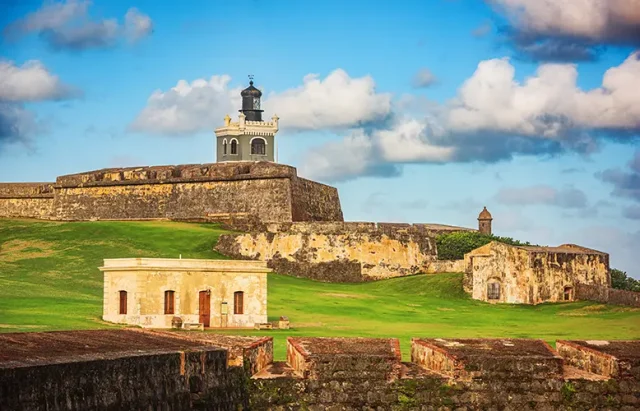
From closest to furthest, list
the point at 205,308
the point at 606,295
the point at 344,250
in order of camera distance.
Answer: the point at 205,308 → the point at 606,295 → the point at 344,250

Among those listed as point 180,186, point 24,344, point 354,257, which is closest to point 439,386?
point 24,344

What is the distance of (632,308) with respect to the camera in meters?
49.8

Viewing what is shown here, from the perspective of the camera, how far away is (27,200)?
8562cm

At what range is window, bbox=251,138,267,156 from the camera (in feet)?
400

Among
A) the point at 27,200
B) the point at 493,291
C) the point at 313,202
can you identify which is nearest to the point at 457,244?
the point at 313,202

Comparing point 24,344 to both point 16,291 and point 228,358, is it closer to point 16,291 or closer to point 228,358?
point 228,358

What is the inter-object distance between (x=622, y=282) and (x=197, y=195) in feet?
87.8

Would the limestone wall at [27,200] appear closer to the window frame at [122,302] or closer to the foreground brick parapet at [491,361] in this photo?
the window frame at [122,302]

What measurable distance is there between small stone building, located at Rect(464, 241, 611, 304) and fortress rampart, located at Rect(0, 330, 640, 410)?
126 feet

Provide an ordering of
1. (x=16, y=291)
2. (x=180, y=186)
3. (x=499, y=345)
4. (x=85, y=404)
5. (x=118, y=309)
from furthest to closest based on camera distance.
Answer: (x=180, y=186) < (x=16, y=291) < (x=118, y=309) < (x=499, y=345) < (x=85, y=404)

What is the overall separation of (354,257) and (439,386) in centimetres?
5250

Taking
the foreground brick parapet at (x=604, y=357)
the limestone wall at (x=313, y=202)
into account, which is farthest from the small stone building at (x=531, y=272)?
the foreground brick parapet at (x=604, y=357)

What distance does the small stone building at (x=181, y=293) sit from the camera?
39.4 m

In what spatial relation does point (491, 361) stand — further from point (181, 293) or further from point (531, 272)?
point (531, 272)
